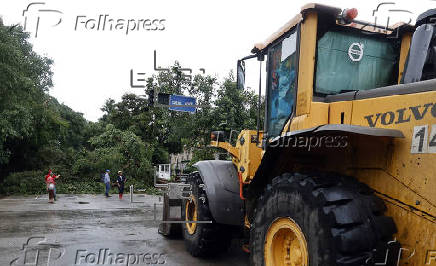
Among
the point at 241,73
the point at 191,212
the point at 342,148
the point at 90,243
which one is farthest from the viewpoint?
the point at 90,243

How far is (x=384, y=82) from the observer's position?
163 inches

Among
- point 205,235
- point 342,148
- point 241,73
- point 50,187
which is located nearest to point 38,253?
point 205,235

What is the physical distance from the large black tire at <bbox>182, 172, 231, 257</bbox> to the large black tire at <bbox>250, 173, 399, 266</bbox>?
8.51 ft

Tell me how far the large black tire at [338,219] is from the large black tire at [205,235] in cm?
259

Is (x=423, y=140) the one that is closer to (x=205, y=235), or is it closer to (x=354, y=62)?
(x=354, y=62)

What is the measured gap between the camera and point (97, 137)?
25.7 m

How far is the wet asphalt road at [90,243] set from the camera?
19.0 feet

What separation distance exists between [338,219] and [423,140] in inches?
32.9

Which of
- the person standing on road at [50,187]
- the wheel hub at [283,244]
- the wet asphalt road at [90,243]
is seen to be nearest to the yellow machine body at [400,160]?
the wheel hub at [283,244]

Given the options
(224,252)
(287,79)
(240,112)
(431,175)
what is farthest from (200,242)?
(240,112)

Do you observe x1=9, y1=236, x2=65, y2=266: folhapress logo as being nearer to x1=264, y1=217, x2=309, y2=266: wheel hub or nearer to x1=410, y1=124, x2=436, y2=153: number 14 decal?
x1=264, y1=217, x2=309, y2=266: wheel hub

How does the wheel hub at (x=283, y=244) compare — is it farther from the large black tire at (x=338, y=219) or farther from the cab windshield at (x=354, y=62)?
the cab windshield at (x=354, y=62)

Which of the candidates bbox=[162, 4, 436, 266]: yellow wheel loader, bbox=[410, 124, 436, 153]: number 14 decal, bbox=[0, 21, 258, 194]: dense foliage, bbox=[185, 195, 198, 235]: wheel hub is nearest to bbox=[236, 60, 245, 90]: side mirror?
bbox=[162, 4, 436, 266]: yellow wheel loader

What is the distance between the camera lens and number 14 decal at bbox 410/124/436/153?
261 cm
